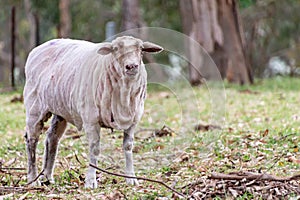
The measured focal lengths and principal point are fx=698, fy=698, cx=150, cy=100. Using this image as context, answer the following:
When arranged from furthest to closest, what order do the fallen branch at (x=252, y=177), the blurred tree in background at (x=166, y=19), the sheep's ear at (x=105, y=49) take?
the blurred tree in background at (x=166, y=19)
the sheep's ear at (x=105, y=49)
the fallen branch at (x=252, y=177)

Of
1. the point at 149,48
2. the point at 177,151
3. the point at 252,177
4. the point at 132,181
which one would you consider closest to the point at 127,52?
the point at 149,48

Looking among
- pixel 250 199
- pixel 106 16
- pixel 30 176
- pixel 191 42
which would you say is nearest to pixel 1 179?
pixel 30 176

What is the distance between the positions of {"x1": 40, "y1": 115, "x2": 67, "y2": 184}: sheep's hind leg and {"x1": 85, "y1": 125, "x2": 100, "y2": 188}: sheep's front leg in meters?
0.85

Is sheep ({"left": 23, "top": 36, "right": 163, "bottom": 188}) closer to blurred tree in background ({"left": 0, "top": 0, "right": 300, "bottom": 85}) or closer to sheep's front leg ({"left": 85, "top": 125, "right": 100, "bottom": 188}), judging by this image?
sheep's front leg ({"left": 85, "top": 125, "right": 100, "bottom": 188})

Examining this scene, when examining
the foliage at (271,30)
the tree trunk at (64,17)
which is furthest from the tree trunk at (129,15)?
the foliage at (271,30)

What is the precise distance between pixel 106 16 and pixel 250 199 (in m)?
24.6

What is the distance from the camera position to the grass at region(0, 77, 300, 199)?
22.3 feet

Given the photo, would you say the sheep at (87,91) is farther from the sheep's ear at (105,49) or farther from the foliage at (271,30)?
the foliage at (271,30)

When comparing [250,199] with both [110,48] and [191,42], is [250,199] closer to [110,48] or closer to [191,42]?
[110,48]

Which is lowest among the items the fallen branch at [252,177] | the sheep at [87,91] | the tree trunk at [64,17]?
the fallen branch at [252,177]

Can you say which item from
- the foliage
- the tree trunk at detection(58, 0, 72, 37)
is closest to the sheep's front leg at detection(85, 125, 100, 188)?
the tree trunk at detection(58, 0, 72, 37)

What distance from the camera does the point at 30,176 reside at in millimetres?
7293

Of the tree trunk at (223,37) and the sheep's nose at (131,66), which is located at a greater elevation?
the tree trunk at (223,37)

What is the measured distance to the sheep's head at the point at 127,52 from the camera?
606cm
